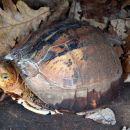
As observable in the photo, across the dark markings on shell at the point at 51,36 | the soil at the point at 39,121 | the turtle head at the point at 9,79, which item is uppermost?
the dark markings on shell at the point at 51,36

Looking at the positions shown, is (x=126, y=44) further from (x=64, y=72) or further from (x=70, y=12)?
(x=64, y=72)

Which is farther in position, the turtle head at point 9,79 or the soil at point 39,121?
the soil at point 39,121

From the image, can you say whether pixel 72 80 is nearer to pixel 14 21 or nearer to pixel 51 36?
pixel 51 36

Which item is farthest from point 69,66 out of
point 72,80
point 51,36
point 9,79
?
point 9,79

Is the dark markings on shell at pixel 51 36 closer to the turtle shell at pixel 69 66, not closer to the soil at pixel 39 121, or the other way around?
the turtle shell at pixel 69 66

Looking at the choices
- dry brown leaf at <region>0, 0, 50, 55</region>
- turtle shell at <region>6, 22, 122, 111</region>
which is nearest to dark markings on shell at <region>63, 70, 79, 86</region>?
turtle shell at <region>6, 22, 122, 111</region>

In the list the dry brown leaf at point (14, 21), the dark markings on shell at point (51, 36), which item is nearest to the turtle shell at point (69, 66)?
the dark markings on shell at point (51, 36)
